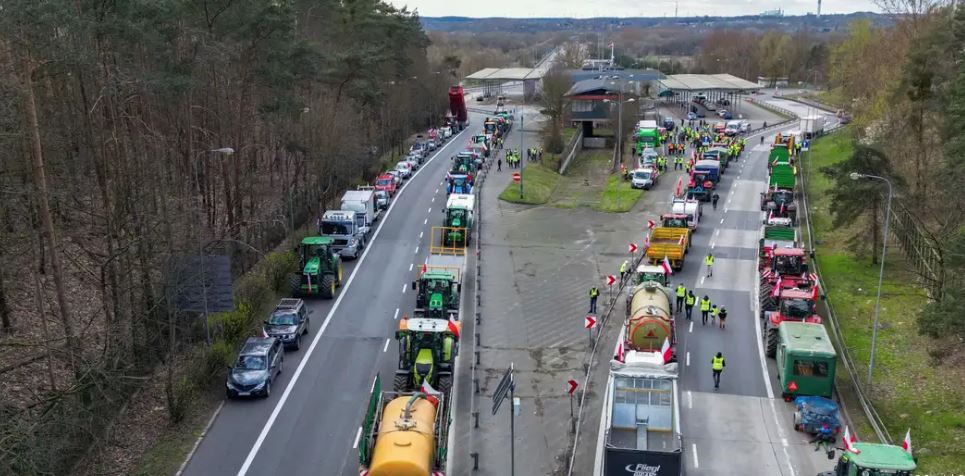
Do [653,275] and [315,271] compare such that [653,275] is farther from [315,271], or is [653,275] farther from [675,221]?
[315,271]

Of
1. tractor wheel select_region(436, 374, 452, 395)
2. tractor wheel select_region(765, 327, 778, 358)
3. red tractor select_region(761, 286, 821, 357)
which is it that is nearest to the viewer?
tractor wheel select_region(436, 374, 452, 395)

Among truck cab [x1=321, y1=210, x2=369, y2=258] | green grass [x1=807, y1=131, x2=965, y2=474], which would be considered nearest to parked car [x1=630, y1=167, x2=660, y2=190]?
green grass [x1=807, y1=131, x2=965, y2=474]

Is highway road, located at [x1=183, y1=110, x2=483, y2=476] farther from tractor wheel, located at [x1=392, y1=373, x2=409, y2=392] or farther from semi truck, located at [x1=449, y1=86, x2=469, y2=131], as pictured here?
semi truck, located at [x1=449, y1=86, x2=469, y2=131]

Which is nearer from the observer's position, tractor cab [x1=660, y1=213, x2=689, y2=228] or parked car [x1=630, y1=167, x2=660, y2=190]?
tractor cab [x1=660, y1=213, x2=689, y2=228]

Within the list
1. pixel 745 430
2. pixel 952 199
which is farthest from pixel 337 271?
pixel 952 199

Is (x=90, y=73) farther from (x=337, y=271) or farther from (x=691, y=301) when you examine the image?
(x=691, y=301)
